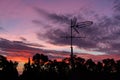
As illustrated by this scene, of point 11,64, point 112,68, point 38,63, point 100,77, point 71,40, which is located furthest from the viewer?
point 112,68

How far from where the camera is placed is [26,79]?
243 feet

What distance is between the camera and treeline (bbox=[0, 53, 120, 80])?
53.0 metres

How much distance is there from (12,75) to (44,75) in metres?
8.90

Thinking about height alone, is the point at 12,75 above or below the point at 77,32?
below

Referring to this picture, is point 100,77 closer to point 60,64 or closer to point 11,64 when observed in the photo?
point 11,64

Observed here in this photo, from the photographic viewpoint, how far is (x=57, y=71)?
105 meters

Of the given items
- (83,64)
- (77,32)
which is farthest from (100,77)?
(83,64)

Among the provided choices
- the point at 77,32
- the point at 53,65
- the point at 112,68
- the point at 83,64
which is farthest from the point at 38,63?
the point at 77,32

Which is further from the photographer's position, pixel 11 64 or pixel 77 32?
pixel 11 64

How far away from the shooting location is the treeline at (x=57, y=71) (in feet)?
174

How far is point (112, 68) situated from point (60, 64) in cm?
2515

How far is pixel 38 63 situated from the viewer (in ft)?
341

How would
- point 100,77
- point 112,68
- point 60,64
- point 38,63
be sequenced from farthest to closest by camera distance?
1. point 112,68
2. point 60,64
3. point 38,63
4. point 100,77

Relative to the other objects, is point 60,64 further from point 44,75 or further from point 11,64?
point 44,75
